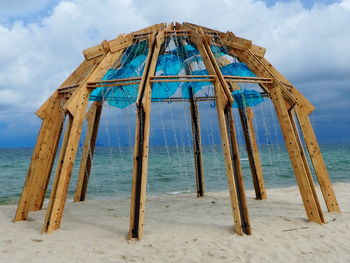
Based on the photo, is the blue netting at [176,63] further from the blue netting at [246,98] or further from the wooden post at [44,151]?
the wooden post at [44,151]

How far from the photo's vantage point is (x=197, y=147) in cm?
1136

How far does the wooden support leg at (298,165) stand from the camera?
6973 millimetres

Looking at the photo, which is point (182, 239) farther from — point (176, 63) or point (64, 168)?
point (176, 63)

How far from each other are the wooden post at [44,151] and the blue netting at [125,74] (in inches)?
61.1

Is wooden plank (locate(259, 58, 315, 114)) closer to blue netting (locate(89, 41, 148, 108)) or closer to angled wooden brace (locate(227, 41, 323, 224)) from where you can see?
angled wooden brace (locate(227, 41, 323, 224))

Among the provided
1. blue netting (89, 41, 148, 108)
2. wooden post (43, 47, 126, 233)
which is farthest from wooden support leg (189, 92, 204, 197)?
wooden post (43, 47, 126, 233)

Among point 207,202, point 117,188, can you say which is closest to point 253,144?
point 207,202

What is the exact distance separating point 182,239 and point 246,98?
582cm

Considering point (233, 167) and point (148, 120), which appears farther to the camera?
point (233, 167)

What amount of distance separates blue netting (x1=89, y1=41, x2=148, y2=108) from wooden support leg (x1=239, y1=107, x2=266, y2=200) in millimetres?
3793

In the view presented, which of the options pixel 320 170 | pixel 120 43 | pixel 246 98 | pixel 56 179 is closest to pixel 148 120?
pixel 56 179

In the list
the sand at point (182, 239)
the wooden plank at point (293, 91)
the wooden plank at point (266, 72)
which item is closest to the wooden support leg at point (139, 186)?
the sand at point (182, 239)

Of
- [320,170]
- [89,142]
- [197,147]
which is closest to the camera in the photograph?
[320,170]

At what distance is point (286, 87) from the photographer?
27.6ft
